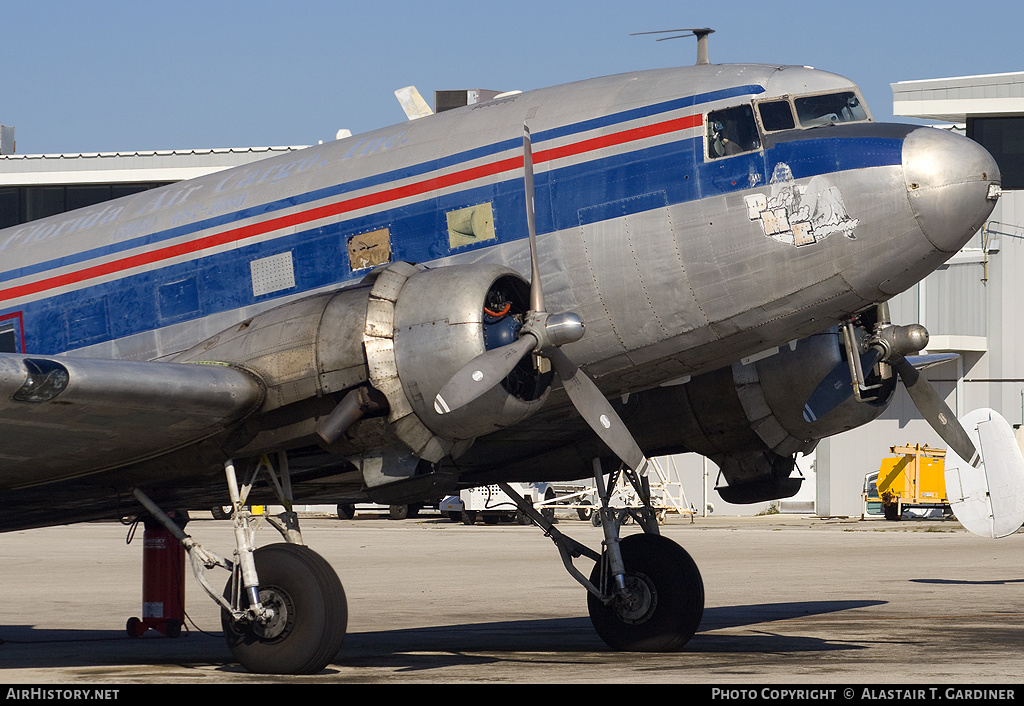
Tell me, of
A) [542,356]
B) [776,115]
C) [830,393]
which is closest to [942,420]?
[830,393]

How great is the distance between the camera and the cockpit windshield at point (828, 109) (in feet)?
38.4

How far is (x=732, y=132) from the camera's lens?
38.4 ft

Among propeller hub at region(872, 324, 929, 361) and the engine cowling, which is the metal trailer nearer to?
propeller hub at region(872, 324, 929, 361)

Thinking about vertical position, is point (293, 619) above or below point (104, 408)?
below

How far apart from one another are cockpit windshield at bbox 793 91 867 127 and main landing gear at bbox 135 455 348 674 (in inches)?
225

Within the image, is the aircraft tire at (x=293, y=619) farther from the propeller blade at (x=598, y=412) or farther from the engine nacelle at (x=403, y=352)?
the propeller blade at (x=598, y=412)

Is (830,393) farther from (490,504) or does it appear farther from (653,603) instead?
(490,504)

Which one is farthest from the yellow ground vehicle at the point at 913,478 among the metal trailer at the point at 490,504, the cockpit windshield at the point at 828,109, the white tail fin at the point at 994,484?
the cockpit windshield at the point at 828,109

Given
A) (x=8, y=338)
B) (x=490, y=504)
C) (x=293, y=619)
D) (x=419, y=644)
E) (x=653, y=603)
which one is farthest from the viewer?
(x=490, y=504)

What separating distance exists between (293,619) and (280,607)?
0.15 metres

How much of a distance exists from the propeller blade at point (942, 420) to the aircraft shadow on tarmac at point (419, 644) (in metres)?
2.40

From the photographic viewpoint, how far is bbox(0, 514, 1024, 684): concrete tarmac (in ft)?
38.7
